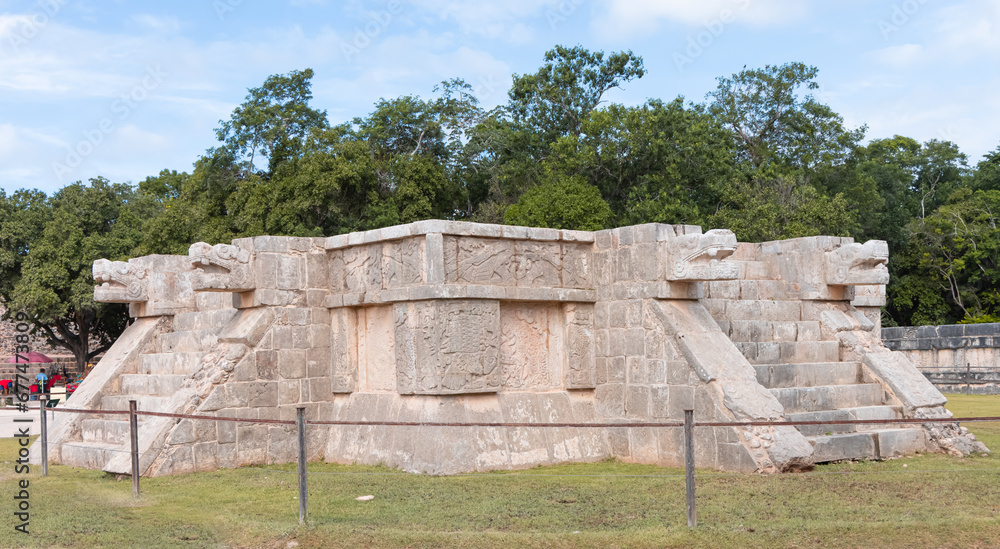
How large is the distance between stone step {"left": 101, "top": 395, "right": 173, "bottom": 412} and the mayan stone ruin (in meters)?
0.05

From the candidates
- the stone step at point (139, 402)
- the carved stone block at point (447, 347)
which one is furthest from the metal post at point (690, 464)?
the stone step at point (139, 402)

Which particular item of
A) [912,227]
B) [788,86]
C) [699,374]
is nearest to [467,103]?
[788,86]

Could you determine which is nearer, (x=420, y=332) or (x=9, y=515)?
(x=9, y=515)

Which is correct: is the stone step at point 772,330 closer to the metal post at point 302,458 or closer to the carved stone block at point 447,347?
the carved stone block at point 447,347

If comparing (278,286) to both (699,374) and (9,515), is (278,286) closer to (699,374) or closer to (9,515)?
(9,515)

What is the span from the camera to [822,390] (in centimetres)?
1005

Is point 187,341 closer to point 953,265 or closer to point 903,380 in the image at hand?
point 903,380

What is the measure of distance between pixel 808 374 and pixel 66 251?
2260 centimetres

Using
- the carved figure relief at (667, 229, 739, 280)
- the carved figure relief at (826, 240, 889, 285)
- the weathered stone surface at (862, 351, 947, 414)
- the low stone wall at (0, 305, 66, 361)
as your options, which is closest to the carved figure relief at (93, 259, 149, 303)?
the carved figure relief at (667, 229, 739, 280)

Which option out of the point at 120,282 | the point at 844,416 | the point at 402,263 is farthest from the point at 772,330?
the point at 120,282

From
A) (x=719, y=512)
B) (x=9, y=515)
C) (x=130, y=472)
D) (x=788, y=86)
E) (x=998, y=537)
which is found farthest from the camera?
(x=788, y=86)

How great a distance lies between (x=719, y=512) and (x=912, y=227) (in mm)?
29122

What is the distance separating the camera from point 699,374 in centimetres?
907

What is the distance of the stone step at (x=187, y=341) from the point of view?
1126 cm
